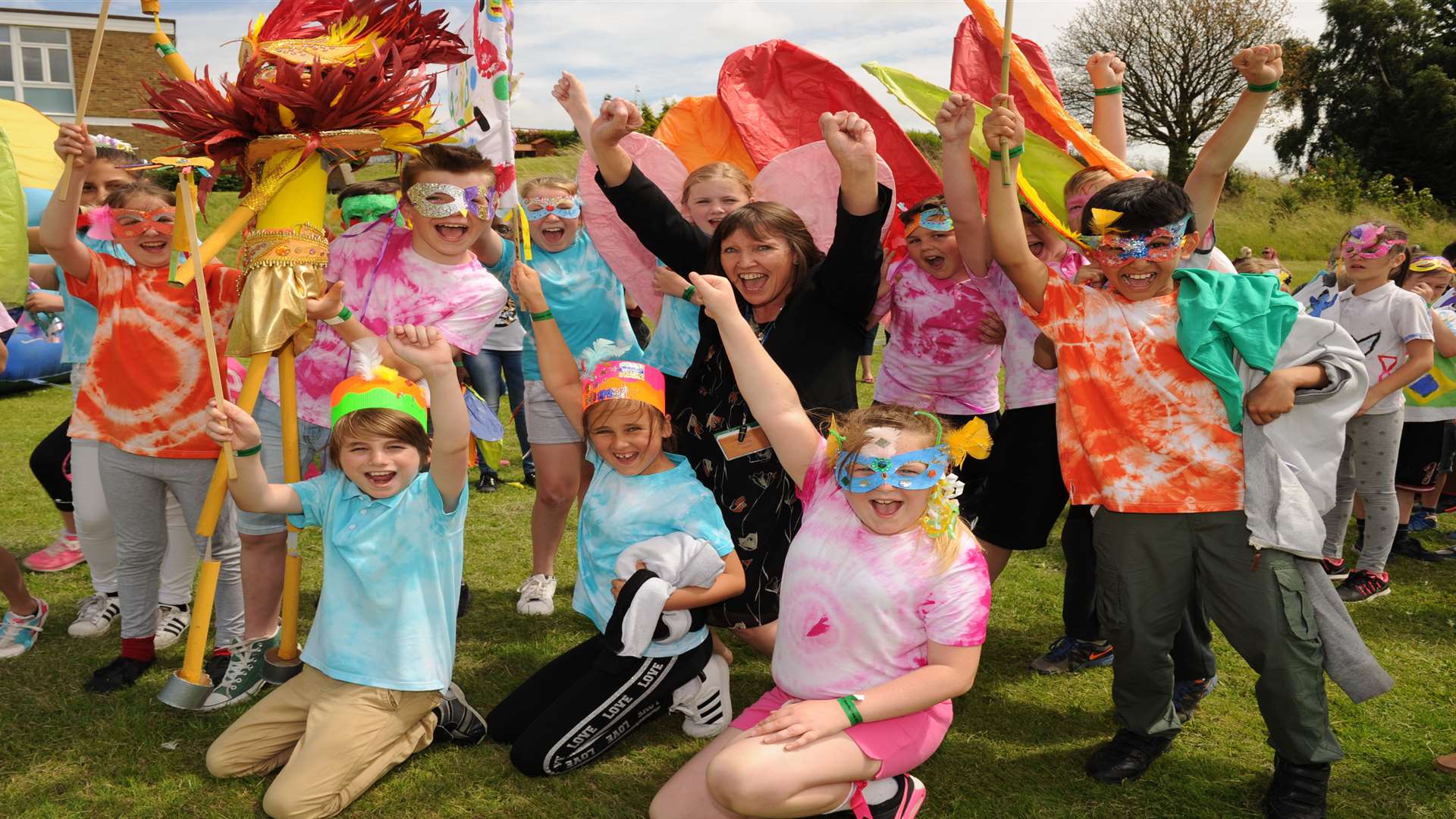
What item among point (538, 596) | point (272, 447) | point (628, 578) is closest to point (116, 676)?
point (272, 447)

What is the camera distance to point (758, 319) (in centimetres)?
351

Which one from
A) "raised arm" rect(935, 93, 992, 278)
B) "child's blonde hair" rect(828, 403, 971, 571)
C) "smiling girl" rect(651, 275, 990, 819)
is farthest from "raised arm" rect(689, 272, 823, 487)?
"raised arm" rect(935, 93, 992, 278)

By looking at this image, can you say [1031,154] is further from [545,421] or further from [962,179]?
[545,421]

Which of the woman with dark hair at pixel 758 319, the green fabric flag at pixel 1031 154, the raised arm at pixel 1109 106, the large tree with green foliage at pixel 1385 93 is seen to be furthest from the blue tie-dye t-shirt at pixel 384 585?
the large tree with green foliage at pixel 1385 93

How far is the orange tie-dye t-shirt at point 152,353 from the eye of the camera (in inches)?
145

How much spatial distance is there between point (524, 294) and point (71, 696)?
2.21m

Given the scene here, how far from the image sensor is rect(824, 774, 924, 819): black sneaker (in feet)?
9.24

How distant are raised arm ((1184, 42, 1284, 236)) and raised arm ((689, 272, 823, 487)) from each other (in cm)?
133

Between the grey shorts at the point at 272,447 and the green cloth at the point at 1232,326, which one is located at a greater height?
the green cloth at the point at 1232,326

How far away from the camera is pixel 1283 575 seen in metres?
2.92

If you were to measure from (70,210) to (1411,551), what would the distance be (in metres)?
6.72

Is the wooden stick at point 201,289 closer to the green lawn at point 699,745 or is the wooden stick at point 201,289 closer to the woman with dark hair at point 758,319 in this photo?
the green lawn at point 699,745

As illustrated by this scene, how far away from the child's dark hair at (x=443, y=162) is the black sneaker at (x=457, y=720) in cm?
173

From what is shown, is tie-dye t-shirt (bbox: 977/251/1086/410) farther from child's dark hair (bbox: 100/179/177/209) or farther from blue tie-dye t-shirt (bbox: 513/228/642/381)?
child's dark hair (bbox: 100/179/177/209)
